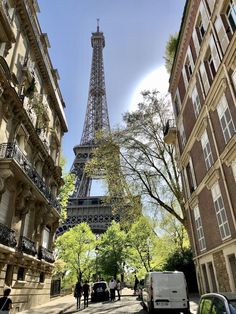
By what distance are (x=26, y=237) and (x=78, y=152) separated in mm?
54360

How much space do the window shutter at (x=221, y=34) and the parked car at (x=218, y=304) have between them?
10811 millimetres

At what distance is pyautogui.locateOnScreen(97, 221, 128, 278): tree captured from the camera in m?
43.0

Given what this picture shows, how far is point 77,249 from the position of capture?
150 ft

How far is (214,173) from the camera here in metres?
13.8

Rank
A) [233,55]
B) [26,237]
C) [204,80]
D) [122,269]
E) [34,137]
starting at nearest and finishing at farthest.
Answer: [233,55] → [204,80] → [26,237] → [34,137] → [122,269]

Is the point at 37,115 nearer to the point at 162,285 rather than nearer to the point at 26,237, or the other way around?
the point at 26,237

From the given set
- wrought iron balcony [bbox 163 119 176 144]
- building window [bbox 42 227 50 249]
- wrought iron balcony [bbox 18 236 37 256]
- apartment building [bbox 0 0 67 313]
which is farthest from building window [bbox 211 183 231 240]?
building window [bbox 42 227 50 249]

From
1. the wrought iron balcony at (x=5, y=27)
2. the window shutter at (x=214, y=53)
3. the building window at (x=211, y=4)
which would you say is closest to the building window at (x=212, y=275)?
the window shutter at (x=214, y=53)

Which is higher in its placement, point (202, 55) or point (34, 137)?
point (202, 55)

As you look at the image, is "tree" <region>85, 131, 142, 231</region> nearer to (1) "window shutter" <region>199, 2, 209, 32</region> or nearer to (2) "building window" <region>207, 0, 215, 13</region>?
(1) "window shutter" <region>199, 2, 209, 32</region>

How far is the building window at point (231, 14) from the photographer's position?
40.6ft

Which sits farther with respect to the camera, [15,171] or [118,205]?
[118,205]

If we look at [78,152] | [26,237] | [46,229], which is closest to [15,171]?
[26,237]

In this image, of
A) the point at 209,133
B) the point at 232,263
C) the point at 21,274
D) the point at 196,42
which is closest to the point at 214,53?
the point at 196,42
